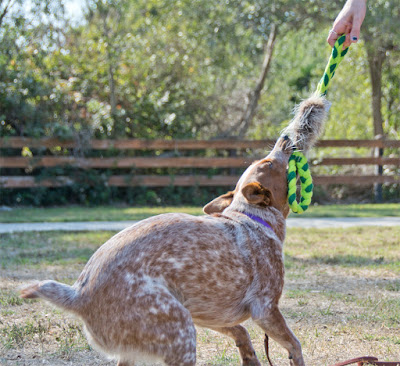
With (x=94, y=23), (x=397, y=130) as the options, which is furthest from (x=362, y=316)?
(x=94, y=23)

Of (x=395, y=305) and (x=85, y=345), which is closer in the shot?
(x=85, y=345)

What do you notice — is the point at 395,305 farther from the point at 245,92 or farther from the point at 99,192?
the point at 245,92

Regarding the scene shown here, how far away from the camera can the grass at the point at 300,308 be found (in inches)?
155

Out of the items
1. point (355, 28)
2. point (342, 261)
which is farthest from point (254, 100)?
point (355, 28)

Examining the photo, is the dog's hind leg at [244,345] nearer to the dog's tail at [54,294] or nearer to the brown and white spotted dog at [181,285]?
the brown and white spotted dog at [181,285]

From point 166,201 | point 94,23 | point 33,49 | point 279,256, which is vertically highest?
point 94,23

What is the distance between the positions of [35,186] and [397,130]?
37.9ft

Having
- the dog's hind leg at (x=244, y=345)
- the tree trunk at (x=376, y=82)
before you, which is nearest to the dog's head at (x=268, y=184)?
the dog's hind leg at (x=244, y=345)

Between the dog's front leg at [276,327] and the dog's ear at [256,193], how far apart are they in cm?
70

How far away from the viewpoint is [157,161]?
14.5 metres

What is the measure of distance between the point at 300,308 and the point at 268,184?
5.24ft

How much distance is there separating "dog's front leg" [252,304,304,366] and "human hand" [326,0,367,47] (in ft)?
6.82

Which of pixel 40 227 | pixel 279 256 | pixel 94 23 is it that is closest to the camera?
pixel 279 256

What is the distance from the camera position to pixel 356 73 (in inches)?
744
